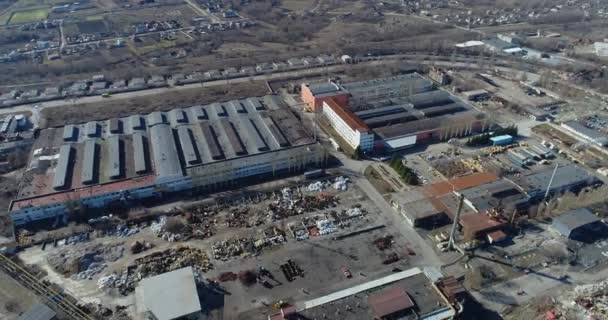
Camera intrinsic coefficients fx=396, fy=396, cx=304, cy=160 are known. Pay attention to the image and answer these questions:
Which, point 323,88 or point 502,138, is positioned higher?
point 323,88

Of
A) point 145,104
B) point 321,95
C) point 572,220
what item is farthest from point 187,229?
point 572,220

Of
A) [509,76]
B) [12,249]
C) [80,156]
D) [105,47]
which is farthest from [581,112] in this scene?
[105,47]

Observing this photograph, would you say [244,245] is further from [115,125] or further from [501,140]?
[501,140]

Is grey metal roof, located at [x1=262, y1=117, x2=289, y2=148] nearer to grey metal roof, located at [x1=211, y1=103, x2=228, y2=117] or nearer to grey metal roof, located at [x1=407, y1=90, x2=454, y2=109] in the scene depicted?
grey metal roof, located at [x1=211, y1=103, x2=228, y2=117]

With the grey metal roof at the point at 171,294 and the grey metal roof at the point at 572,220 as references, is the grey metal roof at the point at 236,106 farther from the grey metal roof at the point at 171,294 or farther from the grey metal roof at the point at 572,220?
the grey metal roof at the point at 572,220

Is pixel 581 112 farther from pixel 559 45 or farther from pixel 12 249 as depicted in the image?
pixel 12 249

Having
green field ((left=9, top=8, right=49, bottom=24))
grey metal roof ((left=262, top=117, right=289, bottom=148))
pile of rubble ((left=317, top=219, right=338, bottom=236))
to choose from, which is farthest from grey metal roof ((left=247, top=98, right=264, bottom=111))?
green field ((left=9, top=8, right=49, bottom=24))
